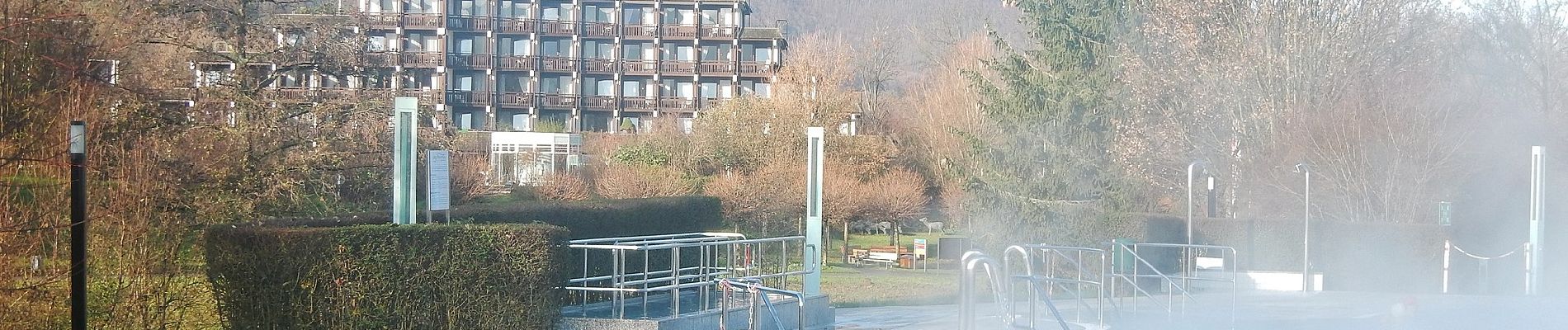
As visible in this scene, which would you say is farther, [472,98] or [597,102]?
[597,102]

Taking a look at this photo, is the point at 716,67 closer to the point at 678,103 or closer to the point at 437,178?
the point at 678,103

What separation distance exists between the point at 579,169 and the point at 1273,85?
20584 mm

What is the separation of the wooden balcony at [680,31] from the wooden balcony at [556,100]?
222 inches

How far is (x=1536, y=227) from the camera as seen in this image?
92.0 feet

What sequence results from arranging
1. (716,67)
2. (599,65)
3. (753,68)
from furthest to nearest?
(753,68) < (716,67) < (599,65)

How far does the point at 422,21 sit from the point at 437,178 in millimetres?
60139

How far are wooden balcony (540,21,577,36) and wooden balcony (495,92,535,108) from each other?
3291 millimetres

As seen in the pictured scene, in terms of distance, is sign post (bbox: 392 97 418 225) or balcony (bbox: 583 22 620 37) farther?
balcony (bbox: 583 22 620 37)

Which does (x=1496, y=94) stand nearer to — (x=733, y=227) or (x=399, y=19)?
(x=733, y=227)


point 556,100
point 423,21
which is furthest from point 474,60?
point 556,100

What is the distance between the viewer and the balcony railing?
69.9 m

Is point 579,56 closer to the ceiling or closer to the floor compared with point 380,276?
closer to the ceiling

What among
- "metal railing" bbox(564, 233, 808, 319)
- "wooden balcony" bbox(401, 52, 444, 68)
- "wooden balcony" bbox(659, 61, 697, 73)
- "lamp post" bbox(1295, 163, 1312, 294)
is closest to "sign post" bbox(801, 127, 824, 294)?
"metal railing" bbox(564, 233, 808, 319)

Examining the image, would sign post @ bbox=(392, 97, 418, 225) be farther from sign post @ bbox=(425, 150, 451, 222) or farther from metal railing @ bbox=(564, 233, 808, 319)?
metal railing @ bbox=(564, 233, 808, 319)
